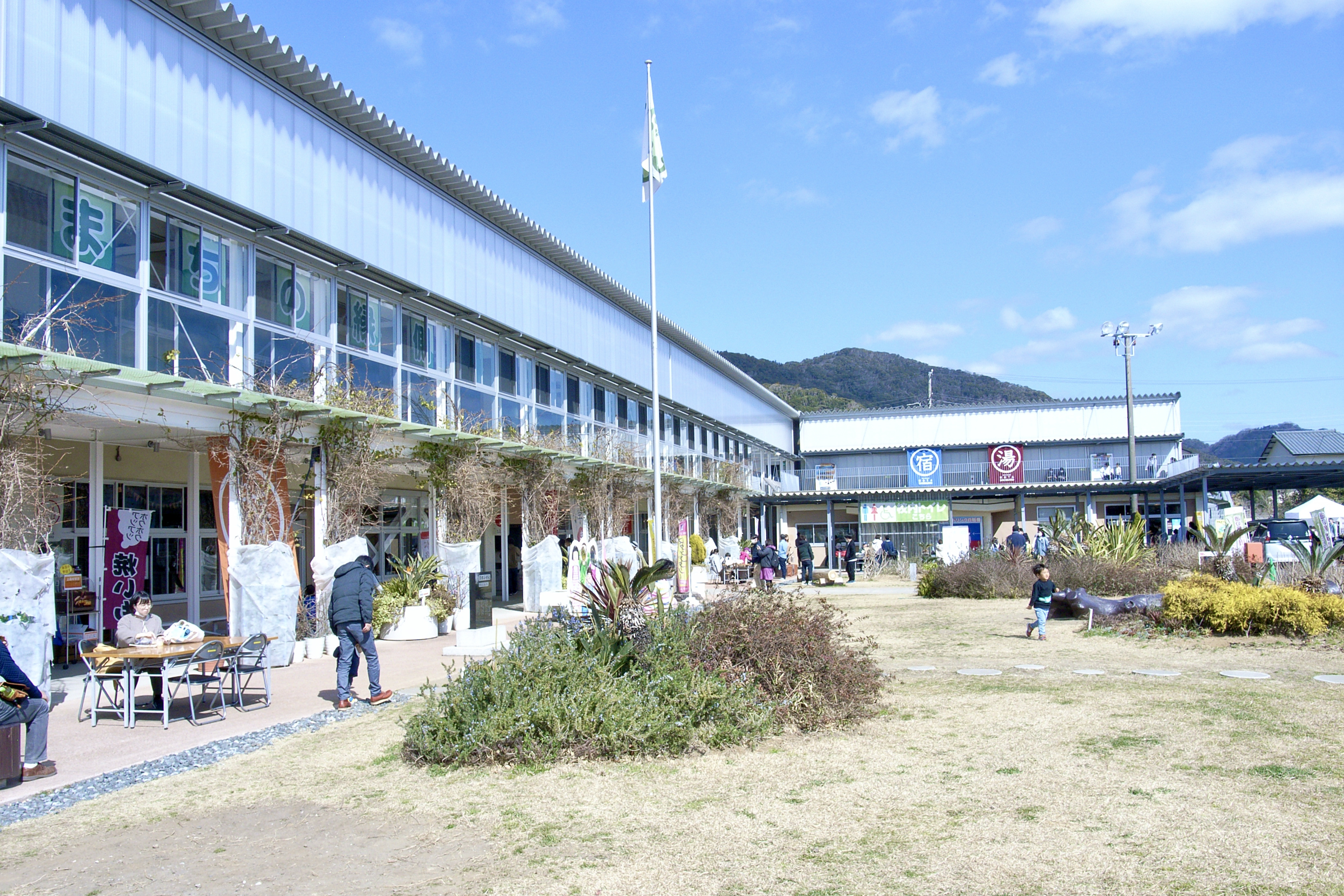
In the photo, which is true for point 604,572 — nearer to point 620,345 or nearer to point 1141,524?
point 1141,524

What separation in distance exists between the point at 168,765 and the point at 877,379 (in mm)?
141889

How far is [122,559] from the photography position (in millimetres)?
13992

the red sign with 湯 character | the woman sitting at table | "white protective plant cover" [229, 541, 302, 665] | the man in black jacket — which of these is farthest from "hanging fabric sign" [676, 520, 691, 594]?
the red sign with 湯 character

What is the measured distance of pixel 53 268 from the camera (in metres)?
10.6

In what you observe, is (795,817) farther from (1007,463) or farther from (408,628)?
(1007,463)

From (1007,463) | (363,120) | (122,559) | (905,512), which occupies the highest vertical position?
(363,120)

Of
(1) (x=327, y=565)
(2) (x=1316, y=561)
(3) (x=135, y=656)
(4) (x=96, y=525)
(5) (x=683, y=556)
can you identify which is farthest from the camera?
(5) (x=683, y=556)

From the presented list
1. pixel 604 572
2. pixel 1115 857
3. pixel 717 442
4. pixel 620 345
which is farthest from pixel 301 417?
pixel 717 442

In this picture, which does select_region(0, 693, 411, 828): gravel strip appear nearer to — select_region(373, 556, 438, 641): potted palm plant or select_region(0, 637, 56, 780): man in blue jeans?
select_region(0, 637, 56, 780): man in blue jeans

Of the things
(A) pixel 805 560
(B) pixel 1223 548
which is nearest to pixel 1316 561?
(B) pixel 1223 548

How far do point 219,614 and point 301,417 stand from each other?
5.27 metres

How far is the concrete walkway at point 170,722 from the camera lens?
7.35 meters

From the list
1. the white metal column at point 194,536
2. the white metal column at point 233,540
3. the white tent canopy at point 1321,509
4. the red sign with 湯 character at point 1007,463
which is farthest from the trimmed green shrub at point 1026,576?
the red sign with 湯 character at point 1007,463

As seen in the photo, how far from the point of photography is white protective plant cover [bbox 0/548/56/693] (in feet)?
28.5
